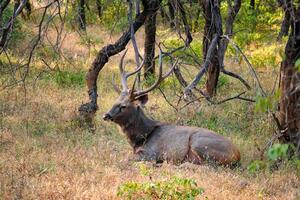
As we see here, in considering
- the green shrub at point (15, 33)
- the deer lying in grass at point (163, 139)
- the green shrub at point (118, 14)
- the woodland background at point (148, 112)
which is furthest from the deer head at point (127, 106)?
the green shrub at point (15, 33)

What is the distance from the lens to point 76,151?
7.87m

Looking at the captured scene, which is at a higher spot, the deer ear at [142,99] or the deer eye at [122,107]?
the deer ear at [142,99]

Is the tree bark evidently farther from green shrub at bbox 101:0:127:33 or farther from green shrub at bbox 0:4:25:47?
green shrub at bbox 0:4:25:47

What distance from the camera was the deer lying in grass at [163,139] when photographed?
7828mm

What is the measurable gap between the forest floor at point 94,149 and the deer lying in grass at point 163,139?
278 millimetres

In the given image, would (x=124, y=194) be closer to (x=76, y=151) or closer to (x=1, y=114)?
(x=76, y=151)

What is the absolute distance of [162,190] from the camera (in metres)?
5.68

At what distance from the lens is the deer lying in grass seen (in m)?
7.83

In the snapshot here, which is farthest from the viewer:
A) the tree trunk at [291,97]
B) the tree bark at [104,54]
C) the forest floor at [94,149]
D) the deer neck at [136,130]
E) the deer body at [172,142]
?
the tree bark at [104,54]

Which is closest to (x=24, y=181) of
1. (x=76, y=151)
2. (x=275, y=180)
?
(x=76, y=151)

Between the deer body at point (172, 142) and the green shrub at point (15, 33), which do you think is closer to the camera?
the deer body at point (172, 142)

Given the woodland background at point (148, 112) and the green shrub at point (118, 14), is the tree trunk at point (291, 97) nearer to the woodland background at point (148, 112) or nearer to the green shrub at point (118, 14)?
the woodland background at point (148, 112)

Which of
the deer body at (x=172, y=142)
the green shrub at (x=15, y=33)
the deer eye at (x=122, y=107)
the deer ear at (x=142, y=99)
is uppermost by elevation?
the green shrub at (x=15, y=33)

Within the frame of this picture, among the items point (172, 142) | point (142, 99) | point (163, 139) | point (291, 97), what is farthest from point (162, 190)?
point (142, 99)
